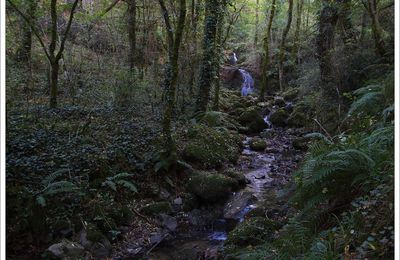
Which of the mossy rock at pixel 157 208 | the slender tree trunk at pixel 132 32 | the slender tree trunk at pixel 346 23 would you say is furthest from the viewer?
the slender tree trunk at pixel 132 32

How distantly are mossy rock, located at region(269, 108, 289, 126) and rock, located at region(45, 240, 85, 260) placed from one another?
12.2 meters

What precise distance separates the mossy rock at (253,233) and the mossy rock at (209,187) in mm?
1969

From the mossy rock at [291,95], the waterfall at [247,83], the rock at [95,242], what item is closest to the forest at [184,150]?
the rock at [95,242]

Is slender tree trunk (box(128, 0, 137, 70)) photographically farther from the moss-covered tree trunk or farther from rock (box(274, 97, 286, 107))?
rock (box(274, 97, 286, 107))

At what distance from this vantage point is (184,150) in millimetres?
9422

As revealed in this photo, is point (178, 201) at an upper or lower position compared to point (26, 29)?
lower

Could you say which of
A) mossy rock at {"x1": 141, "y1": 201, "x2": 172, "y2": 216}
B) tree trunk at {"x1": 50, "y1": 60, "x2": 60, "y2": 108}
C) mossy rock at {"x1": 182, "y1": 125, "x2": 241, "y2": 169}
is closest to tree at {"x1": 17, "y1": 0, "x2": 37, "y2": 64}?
tree trunk at {"x1": 50, "y1": 60, "x2": 60, "y2": 108}

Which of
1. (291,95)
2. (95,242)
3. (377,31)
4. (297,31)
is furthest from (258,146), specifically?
(297,31)

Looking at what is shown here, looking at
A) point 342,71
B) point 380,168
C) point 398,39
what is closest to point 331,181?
point 380,168

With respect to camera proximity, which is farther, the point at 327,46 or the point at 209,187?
the point at 327,46

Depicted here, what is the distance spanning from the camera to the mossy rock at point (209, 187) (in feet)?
25.5

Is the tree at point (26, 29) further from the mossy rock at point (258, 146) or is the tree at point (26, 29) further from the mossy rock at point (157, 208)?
the mossy rock at point (258, 146)

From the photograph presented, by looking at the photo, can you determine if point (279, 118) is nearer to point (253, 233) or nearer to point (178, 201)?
point (178, 201)

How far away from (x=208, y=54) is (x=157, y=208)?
7538mm
